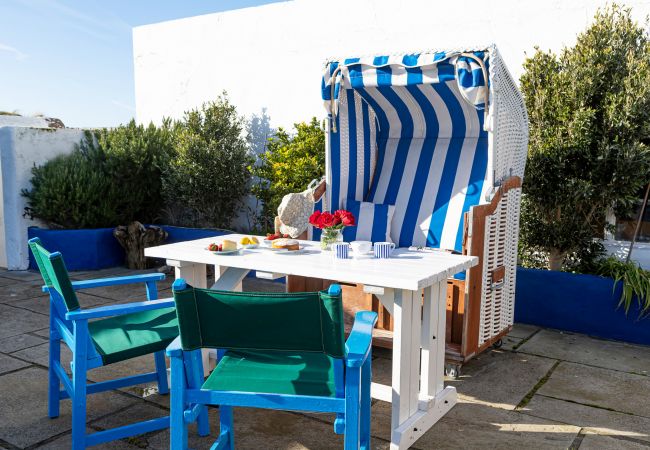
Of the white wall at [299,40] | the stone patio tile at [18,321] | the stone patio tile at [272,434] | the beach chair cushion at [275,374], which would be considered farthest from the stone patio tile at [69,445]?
the white wall at [299,40]

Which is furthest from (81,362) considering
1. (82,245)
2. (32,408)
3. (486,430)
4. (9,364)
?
(82,245)

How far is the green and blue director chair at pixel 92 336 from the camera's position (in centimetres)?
264

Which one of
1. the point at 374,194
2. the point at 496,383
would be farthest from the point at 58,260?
the point at 374,194

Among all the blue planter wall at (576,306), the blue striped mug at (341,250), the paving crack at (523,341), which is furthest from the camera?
the blue planter wall at (576,306)

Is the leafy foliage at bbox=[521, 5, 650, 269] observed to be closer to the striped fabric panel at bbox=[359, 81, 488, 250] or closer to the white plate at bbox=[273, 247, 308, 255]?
the striped fabric panel at bbox=[359, 81, 488, 250]

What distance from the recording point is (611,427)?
3.09 metres

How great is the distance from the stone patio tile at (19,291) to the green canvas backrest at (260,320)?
4.35 meters

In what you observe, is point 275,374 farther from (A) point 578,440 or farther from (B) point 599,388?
(B) point 599,388

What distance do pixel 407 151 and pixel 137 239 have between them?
12.2 ft

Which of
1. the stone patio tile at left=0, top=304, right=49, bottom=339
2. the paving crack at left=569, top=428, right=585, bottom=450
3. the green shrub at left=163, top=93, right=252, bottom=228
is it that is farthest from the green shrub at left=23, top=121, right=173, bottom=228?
the paving crack at left=569, top=428, right=585, bottom=450

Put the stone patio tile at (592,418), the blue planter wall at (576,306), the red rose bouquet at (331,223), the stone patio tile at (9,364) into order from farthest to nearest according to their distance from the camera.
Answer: the blue planter wall at (576,306) < the stone patio tile at (9,364) < the red rose bouquet at (331,223) < the stone patio tile at (592,418)

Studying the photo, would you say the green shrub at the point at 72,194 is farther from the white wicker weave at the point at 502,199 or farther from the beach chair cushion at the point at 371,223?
the white wicker weave at the point at 502,199

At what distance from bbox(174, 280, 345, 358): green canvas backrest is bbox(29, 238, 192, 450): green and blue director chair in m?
0.67

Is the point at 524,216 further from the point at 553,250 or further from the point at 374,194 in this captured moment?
the point at 374,194
